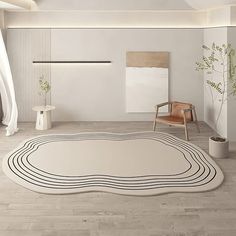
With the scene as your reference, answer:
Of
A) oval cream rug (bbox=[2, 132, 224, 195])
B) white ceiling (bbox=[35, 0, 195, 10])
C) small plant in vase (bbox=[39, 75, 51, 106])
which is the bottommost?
oval cream rug (bbox=[2, 132, 224, 195])

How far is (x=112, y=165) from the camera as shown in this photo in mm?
4883

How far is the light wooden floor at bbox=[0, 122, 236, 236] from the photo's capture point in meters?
3.12

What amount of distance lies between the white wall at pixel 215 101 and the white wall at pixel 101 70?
0.71ft

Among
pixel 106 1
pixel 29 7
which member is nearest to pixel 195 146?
pixel 106 1

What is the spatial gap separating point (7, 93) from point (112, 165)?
10.4ft

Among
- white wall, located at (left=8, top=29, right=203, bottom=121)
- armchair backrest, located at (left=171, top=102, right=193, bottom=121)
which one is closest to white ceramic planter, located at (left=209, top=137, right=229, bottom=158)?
armchair backrest, located at (left=171, top=102, right=193, bottom=121)

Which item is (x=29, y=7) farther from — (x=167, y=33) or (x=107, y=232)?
(x=107, y=232)

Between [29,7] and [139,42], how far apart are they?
249 cm

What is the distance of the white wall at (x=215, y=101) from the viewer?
6176 millimetres

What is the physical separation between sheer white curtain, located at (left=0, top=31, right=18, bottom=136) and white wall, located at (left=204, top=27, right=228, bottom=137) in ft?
13.0

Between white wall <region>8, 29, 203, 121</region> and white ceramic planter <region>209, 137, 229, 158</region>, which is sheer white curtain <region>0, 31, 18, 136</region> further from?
white ceramic planter <region>209, 137, 229, 158</region>

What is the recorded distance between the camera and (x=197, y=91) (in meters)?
7.74

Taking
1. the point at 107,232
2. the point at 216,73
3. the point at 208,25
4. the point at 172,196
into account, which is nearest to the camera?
the point at 107,232

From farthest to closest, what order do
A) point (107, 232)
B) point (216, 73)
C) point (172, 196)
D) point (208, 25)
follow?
point (208, 25), point (216, 73), point (172, 196), point (107, 232)
